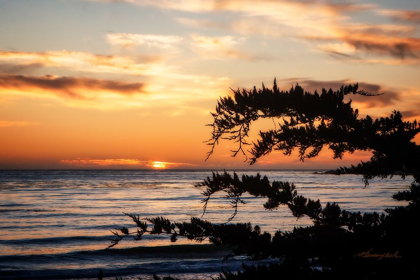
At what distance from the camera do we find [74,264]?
622 inches

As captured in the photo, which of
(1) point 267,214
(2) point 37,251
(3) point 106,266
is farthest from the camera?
(1) point 267,214

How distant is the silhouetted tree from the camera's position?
5406 mm

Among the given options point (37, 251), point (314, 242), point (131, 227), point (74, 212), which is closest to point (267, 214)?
point (131, 227)

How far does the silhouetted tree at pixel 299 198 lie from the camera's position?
541cm

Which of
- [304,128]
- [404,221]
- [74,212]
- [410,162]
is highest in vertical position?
[304,128]

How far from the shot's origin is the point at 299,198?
620cm

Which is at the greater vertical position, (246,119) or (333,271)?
(246,119)

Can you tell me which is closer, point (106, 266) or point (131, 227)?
point (106, 266)

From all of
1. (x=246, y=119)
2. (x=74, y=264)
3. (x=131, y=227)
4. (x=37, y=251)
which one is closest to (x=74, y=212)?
(x=131, y=227)

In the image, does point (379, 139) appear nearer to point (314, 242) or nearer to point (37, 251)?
point (314, 242)

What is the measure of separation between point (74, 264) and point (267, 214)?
1625cm

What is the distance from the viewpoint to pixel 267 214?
95.9 feet

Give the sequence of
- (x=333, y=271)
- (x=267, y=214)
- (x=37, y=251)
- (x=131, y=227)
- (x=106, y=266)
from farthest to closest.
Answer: (x=267, y=214), (x=131, y=227), (x=37, y=251), (x=106, y=266), (x=333, y=271)

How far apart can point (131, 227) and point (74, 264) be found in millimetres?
7746
